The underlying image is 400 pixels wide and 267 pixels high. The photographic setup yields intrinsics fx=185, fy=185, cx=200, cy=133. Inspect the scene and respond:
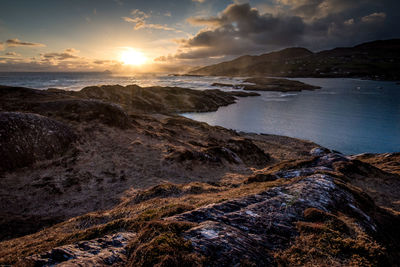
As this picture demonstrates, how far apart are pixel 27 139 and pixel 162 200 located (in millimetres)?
15428

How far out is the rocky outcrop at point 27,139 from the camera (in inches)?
629

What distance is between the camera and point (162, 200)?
464 inches

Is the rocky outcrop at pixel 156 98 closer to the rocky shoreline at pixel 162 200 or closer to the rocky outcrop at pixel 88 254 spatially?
the rocky shoreline at pixel 162 200

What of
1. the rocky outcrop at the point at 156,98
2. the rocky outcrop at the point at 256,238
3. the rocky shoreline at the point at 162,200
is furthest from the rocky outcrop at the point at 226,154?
the rocky outcrop at the point at 156,98

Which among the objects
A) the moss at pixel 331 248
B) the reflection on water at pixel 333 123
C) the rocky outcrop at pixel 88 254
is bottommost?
the reflection on water at pixel 333 123

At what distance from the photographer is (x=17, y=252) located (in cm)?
686

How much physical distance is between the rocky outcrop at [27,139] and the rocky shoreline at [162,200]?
0.09 m

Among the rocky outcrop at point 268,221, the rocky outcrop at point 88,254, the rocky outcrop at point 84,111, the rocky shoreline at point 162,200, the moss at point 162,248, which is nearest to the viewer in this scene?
the moss at point 162,248

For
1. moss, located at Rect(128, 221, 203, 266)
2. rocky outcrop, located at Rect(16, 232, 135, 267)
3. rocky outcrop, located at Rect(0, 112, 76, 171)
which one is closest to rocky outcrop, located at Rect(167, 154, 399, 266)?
moss, located at Rect(128, 221, 203, 266)

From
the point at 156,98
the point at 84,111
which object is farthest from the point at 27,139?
the point at 156,98

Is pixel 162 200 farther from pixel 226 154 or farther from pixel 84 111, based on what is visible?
pixel 84 111

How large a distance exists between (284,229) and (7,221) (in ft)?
47.7

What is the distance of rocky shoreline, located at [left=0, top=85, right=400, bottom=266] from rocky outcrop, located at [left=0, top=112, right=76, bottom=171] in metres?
0.09

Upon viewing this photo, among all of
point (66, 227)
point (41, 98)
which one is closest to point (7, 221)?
point (66, 227)
